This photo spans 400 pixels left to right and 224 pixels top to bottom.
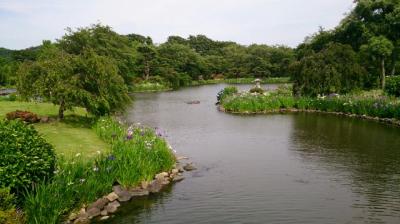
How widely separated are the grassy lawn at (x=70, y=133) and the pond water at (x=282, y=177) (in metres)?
3.61

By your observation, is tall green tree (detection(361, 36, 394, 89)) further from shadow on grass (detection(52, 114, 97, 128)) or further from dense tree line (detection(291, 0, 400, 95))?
shadow on grass (detection(52, 114, 97, 128))

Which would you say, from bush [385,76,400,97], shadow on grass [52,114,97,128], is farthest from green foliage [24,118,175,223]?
bush [385,76,400,97]

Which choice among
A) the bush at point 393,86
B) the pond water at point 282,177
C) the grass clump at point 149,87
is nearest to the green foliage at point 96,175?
the pond water at point 282,177

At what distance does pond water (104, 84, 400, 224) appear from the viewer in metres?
10.4

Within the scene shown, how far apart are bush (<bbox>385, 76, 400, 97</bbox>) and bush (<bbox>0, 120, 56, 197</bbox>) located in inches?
1033

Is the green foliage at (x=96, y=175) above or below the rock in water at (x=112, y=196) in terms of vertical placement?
above

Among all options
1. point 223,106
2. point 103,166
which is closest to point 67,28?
point 223,106

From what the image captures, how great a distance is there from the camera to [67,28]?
4400 centimetres

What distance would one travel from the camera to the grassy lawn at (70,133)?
14266mm

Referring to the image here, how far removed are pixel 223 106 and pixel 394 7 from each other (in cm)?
1758

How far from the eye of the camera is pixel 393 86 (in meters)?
29.4

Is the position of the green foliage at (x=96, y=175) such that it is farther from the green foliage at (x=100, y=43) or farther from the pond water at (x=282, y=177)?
the green foliage at (x=100, y=43)

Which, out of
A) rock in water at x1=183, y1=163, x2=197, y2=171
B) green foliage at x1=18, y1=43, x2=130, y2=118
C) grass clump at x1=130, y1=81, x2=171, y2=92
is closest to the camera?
rock in water at x1=183, y1=163, x2=197, y2=171

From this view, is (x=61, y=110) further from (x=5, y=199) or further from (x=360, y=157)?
(x=360, y=157)
